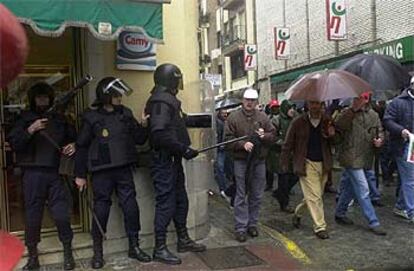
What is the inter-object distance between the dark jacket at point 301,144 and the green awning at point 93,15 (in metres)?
2.30

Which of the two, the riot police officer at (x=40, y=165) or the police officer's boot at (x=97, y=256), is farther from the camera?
the police officer's boot at (x=97, y=256)

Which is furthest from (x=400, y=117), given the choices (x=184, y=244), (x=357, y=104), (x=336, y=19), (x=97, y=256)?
(x=336, y=19)

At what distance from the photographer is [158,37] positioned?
17.2 ft

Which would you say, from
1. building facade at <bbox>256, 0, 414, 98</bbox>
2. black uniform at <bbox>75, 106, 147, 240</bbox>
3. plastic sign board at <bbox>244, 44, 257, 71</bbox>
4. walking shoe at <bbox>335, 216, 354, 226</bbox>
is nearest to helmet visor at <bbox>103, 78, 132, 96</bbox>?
black uniform at <bbox>75, 106, 147, 240</bbox>

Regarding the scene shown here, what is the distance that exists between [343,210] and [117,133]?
10.9ft

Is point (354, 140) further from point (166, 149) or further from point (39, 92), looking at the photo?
point (39, 92)

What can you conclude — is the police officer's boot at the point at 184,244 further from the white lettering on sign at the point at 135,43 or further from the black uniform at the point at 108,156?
the white lettering on sign at the point at 135,43

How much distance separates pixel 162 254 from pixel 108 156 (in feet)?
3.75

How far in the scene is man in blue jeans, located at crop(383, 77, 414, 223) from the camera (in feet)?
24.2

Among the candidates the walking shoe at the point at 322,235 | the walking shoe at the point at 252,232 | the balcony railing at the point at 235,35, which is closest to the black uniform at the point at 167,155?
the walking shoe at the point at 252,232

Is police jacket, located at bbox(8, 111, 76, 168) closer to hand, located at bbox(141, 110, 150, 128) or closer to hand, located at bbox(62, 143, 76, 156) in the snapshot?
hand, located at bbox(62, 143, 76, 156)

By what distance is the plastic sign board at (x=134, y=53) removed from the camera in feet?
19.9

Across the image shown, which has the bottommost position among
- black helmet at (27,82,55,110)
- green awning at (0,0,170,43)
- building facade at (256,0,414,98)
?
black helmet at (27,82,55,110)

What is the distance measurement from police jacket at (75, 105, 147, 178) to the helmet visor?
20 cm
